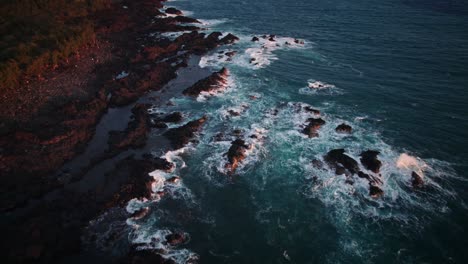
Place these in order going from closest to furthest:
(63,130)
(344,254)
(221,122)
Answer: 1. (344,254)
2. (63,130)
3. (221,122)

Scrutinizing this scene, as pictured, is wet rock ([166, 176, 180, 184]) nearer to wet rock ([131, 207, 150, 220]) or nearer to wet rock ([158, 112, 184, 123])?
wet rock ([131, 207, 150, 220])

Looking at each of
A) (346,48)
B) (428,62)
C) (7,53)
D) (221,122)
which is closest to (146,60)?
(7,53)

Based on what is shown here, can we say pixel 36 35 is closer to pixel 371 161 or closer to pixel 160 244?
pixel 160 244

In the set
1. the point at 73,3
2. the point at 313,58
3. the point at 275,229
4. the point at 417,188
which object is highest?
the point at 73,3

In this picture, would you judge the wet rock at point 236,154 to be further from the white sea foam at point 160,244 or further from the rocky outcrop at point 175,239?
the white sea foam at point 160,244

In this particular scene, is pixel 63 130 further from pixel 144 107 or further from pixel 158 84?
pixel 158 84

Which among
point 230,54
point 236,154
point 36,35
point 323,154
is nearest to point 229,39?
point 230,54
